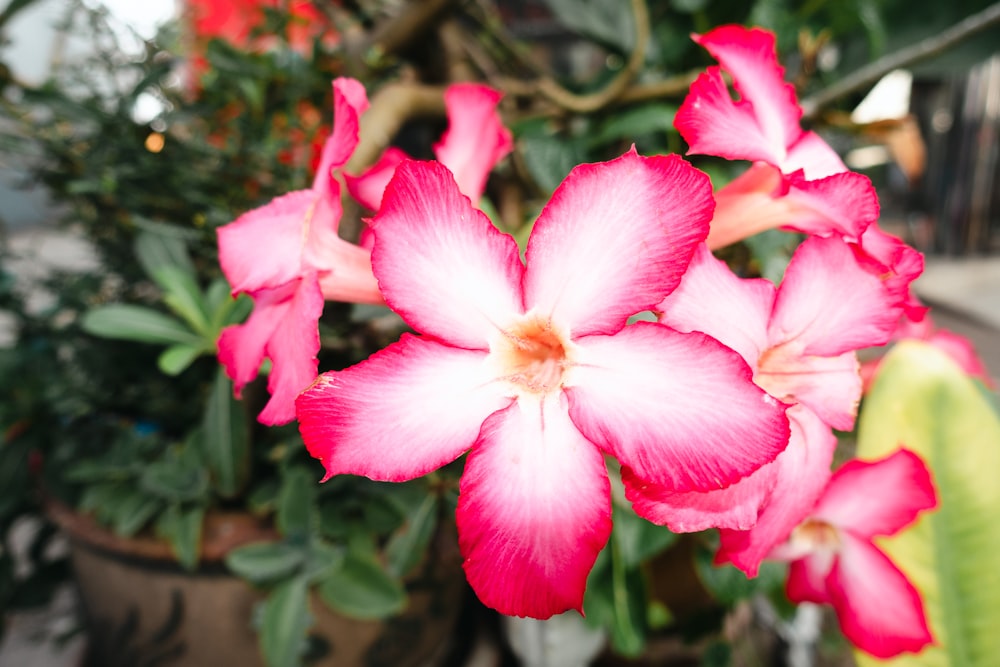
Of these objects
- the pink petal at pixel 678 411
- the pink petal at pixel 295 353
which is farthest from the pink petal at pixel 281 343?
the pink petal at pixel 678 411

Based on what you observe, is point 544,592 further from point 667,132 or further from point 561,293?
point 667,132

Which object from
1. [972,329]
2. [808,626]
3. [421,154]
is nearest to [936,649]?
[808,626]

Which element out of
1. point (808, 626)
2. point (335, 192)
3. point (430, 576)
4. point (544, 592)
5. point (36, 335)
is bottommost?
point (808, 626)

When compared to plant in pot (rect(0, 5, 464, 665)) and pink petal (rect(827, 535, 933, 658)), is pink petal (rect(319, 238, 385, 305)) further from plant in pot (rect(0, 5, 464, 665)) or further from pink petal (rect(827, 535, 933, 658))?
pink petal (rect(827, 535, 933, 658))

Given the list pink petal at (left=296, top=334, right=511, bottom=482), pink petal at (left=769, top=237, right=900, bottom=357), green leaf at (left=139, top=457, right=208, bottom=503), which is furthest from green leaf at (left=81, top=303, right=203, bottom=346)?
pink petal at (left=769, top=237, right=900, bottom=357)

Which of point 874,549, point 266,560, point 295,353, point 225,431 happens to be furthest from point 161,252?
point 874,549

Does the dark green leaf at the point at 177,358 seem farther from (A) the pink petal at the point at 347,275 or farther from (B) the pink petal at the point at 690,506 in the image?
(B) the pink petal at the point at 690,506

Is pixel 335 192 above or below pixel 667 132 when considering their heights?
above
